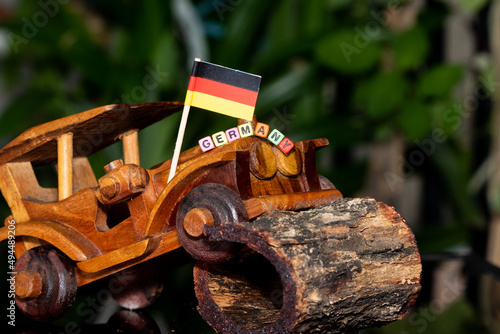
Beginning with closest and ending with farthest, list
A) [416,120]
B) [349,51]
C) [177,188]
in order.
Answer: [177,188]
[416,120]
[349,51]

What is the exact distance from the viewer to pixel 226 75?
96 cm

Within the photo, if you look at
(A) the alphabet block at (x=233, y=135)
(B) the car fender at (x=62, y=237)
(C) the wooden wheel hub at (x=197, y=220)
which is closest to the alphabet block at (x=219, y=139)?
(A) the alphabet block at (x=233, y=135)

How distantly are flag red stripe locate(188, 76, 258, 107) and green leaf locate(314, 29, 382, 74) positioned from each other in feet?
3.22

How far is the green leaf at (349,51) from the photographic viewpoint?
1859mm

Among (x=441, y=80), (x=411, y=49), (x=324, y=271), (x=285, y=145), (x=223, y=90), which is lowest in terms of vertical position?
(x=324, y=271)

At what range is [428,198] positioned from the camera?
7.47 ft

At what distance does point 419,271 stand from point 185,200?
15.1 inches

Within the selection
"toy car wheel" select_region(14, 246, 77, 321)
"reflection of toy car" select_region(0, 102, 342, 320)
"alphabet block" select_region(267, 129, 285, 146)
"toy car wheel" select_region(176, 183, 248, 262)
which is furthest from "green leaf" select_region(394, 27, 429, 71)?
"toy car wheel" select_region(14, 246, 77, 321)

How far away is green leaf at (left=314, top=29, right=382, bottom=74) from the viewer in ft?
6.10

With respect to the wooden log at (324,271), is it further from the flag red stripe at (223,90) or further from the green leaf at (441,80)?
the green leaf at (441,80)

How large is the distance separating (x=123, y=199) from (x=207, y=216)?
187 mm

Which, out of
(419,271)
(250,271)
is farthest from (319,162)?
(419,271)

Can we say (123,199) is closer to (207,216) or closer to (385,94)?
(207,216)

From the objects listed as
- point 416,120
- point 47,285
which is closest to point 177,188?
point 47,285
